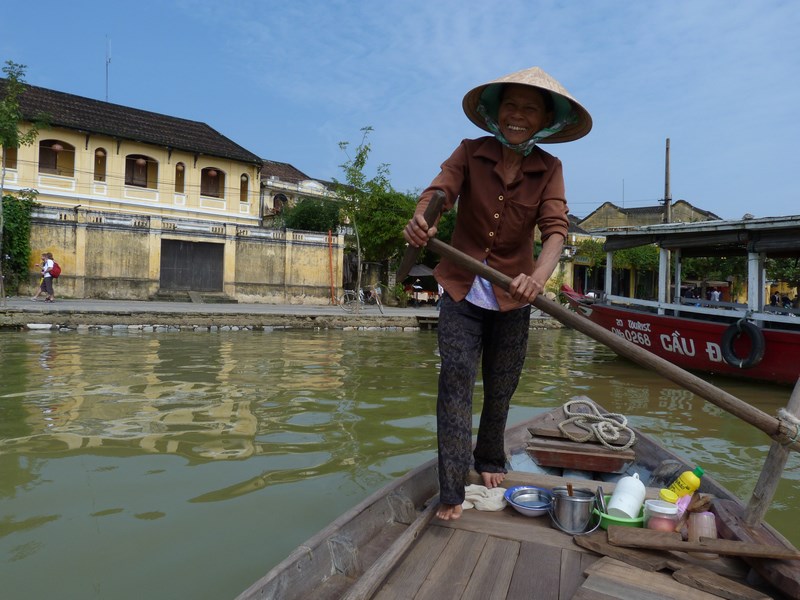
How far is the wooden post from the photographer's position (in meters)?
2.04

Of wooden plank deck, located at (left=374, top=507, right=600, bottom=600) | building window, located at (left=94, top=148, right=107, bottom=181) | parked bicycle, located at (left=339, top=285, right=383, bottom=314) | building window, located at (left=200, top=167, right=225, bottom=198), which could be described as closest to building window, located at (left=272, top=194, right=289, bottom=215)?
building window, located at (left=200, top=167, right=225, bottom=198)

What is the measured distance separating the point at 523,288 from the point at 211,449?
289 cm

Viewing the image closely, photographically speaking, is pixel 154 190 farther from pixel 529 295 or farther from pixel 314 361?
pixel 529 295

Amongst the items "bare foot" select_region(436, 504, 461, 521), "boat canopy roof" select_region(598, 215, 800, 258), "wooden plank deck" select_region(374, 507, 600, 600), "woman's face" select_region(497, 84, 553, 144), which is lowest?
"wooden plank deck" select_region(374, 507, 600, 600)

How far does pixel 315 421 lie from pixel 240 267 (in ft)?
53.5

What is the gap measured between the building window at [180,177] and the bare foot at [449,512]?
24699 mm

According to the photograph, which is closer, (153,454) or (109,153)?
(153,454)

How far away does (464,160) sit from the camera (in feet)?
8.16

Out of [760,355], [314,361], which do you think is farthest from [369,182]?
[760,355]

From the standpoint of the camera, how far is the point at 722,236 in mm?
8500

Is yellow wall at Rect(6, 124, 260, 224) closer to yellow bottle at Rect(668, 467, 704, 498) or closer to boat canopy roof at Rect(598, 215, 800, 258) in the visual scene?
boat canopy roof at Rect(598, 215, 800, 258)

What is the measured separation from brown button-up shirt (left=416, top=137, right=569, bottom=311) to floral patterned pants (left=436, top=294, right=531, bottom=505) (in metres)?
0.12

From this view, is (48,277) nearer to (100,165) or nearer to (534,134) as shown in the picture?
(100,165)

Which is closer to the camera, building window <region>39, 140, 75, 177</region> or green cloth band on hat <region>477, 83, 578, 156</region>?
green cloth band on hat <region>477, 83, 578, 156</region>
